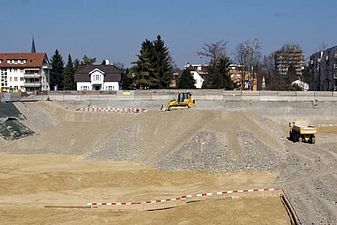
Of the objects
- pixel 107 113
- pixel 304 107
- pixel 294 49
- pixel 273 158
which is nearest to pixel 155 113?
pixel 107 113

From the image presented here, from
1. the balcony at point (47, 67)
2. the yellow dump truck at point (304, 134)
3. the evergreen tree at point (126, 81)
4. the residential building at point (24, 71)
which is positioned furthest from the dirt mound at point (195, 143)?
the residential building at point (24, 71)

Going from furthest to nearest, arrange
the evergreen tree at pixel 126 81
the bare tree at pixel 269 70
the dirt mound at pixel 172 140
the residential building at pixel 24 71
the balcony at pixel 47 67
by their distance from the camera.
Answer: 1. the bare tree at pixel 269 70
2. the balcony at pixel 47 67
3. the residential building at pixel 24 71
4. the evergreen tree at pixel 126 81
5. the dirt mound at pixel 172 140

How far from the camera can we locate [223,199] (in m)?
22.2

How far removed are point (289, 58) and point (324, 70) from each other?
2509 centimetres

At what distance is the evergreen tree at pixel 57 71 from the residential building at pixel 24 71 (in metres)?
0.94

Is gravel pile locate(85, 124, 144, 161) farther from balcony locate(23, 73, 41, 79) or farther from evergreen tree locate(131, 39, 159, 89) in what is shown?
balcony locate(23, 73, 41, 79)

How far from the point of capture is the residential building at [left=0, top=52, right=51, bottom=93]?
8600cm

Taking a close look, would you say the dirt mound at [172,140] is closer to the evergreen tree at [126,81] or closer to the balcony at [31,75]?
the evergreen tree at [126,81]

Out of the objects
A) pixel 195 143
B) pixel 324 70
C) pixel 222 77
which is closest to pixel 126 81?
pixel 222 77

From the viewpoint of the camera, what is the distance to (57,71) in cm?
8906

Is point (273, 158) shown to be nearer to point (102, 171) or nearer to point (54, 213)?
point (102, 171)

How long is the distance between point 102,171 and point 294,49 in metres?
104

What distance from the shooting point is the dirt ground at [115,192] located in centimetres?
1964

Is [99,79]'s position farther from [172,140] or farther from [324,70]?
[172,140]
